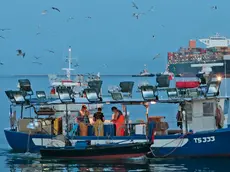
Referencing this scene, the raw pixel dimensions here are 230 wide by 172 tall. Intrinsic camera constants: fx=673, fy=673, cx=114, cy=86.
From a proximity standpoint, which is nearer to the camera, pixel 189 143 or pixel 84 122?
pixel 189 143

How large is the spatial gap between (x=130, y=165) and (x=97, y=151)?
144 centimetres

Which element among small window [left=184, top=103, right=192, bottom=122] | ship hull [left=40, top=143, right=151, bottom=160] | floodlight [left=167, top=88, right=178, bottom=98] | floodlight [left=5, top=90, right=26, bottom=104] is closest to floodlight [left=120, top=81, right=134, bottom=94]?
floodlight [left=167, top=88, right=178, bottom=98]

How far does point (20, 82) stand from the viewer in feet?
101

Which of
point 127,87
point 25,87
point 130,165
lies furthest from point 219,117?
point 25,87

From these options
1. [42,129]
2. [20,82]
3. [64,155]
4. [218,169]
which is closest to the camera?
[218,169]

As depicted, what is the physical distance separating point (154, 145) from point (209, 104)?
2.76 metres

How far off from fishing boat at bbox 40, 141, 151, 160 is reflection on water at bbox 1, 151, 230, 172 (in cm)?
26

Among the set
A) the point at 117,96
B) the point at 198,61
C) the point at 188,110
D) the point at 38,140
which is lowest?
the point at 38,140

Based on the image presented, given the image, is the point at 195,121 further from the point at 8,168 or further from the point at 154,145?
the point at 8,168

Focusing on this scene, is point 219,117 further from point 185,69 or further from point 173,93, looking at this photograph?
point 185,69

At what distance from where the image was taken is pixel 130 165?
85.3ft

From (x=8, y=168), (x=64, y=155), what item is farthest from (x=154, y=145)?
(x=8, y=168)

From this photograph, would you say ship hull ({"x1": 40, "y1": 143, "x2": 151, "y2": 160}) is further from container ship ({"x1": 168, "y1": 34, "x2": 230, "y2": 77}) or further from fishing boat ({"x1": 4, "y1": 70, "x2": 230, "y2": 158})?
container ship ({"x1": 168, "y1": 34, "x2": 230, "y2": 77})

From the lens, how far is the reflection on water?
2525cm
